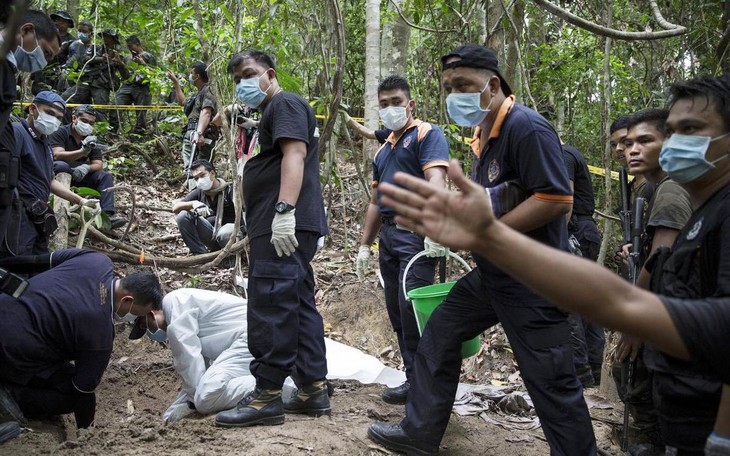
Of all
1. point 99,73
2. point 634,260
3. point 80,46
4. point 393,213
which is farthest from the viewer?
point 99,73

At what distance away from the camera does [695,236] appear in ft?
6.81

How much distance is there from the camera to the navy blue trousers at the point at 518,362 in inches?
113

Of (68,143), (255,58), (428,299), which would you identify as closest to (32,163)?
(255,58)

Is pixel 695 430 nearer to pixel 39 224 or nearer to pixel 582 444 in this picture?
pixel 582 444

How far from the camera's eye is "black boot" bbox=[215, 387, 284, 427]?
362 centimetres

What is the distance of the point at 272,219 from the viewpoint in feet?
12.6

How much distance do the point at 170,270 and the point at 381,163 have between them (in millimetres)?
3160

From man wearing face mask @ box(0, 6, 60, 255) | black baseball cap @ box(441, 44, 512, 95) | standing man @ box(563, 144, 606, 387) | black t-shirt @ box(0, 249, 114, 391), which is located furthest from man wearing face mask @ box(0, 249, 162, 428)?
standing man @ box(563, 144, 606, 387)

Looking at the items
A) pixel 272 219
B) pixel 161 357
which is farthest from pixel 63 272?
pixel 161 357

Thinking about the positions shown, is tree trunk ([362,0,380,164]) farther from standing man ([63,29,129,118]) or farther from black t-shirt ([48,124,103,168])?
standing man ([63,29,129,118])

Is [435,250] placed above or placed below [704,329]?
below

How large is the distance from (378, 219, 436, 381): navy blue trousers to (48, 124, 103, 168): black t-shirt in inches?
176

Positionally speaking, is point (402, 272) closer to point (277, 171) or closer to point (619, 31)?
point (277, 171)

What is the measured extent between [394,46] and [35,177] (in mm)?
4617
